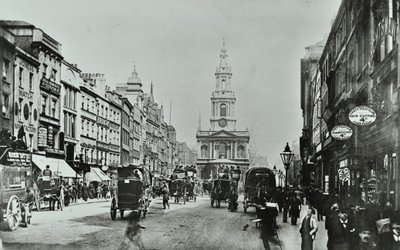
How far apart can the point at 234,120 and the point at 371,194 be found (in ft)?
16.8

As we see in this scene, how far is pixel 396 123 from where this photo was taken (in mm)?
16719

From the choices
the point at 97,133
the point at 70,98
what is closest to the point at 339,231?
the point at 97,133

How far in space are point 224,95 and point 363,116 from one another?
3723 mm

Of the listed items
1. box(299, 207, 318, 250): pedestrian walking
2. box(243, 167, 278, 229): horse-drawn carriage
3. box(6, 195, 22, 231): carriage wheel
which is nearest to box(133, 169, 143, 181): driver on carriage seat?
box(243, 167, 278, 229): horse-drawn carriage

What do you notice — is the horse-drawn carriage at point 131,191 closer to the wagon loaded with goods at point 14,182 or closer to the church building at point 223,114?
the church building at point 223,114

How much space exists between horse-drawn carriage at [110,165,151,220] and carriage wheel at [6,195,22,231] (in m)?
5.16

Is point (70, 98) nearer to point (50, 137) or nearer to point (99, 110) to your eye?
point (99, 110)

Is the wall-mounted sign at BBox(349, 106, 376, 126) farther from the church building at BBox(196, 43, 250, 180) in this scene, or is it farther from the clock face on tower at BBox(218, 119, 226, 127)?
the clock face on tower at BBox(218, 119, 226, 127)

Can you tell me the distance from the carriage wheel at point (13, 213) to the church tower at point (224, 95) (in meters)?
5.75

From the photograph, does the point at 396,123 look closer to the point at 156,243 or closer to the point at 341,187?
the point at 341,187

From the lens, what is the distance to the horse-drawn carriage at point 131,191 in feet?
70.7

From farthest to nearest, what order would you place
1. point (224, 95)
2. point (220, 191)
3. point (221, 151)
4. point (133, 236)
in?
point (220, 191) < point (221, 151) < point (133, 236) < point (224, 95)

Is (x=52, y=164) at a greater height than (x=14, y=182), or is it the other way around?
(x=52, y=164)

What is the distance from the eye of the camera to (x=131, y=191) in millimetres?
21984
